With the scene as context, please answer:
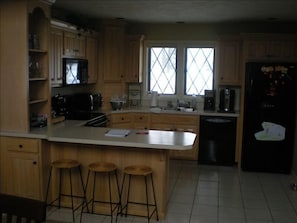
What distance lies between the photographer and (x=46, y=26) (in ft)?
14.7

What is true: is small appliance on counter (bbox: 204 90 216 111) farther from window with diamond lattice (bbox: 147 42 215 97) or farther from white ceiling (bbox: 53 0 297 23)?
white ceiling (bbox: 53 0 297 23)

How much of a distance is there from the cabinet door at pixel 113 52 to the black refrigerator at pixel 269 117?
7.28 ft

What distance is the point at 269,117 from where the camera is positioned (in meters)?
5.80

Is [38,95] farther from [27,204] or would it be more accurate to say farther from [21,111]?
[27,204]

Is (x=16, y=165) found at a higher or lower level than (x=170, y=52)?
lower

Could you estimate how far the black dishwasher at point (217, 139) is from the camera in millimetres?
6184

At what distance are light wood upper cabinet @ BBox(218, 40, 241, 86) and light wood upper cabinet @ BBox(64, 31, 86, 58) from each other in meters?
2.34

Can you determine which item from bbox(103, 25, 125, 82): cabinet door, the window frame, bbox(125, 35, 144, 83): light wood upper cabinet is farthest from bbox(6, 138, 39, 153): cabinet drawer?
the window frame

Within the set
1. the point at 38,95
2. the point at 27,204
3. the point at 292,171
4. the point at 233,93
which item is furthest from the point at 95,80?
the point at 27,204

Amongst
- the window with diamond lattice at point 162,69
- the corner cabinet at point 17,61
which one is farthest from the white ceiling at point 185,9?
the corner cabinet at point 17,61

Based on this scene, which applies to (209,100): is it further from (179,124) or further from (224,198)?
(224,198)

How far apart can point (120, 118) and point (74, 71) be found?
1.29m

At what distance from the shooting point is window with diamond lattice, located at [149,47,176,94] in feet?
23.2

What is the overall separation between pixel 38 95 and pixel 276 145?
11.9 feet
